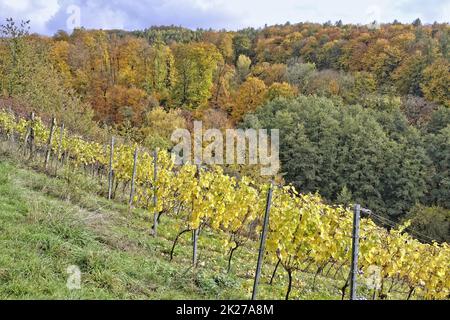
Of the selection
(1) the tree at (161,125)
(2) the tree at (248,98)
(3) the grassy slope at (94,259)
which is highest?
(2) the tree at (248,98)

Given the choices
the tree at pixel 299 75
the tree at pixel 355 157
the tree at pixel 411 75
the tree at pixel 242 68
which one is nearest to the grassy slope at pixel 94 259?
the tree at pixel 355 157

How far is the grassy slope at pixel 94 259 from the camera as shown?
4.40 meters

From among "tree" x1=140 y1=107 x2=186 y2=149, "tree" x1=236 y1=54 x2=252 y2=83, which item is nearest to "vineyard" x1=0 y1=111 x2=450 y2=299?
"tree" x1=140 y1=107 x2=186 y2=149

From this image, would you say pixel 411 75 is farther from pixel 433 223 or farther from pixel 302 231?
pixel 302 231

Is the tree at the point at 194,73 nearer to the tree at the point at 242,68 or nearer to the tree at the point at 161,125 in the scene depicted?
the tree at the point at 242,68

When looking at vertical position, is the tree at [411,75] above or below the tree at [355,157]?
above

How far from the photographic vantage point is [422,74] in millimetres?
53375

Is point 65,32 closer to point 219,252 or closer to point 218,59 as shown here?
point 218,59

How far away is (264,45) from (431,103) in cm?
3685

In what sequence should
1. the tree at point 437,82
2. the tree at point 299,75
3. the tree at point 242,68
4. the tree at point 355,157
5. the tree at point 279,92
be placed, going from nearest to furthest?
the tree at point 355,157 < the tree at point 279,92 < the tree at point 437,82 < the tree at point 299,75 < the tree at point 242,68

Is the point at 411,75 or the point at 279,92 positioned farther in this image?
the point at 411,75

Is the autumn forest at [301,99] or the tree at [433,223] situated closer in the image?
the tree at [433,223]

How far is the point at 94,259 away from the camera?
502 centimetres

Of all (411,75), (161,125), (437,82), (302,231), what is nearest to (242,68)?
(411,75)
